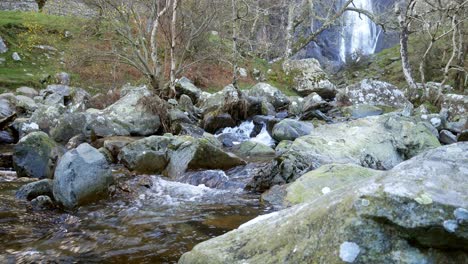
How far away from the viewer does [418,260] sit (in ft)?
7.72

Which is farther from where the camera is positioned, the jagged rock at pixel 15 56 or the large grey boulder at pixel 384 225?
the jagged rock at pixel 15 56

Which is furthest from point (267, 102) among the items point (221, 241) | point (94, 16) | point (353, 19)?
point (353, 19)

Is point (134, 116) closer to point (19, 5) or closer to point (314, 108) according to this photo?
point (314, 108)

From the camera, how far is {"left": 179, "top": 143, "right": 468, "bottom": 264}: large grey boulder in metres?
2.34

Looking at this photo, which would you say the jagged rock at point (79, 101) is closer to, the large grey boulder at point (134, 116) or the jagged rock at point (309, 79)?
the large grey boulder at point (134, 116)

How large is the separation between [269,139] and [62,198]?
7.52 metres

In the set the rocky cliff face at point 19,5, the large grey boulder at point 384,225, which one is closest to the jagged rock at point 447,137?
the large grey boulder at point 384,225

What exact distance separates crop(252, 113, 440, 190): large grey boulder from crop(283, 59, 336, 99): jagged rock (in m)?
13.1

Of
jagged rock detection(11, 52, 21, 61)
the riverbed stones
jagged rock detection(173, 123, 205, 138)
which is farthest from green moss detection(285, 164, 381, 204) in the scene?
the riverbed stones

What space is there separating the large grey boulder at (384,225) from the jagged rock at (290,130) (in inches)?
346

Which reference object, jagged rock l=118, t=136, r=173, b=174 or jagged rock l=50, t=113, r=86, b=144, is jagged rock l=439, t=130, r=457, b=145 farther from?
jagged rock l=50, t=113, r=86, b=144

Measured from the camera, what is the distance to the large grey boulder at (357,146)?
288 inches

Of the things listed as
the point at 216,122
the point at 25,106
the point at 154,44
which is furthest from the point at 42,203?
the point at 154,44

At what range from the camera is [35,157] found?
27.5 feet
